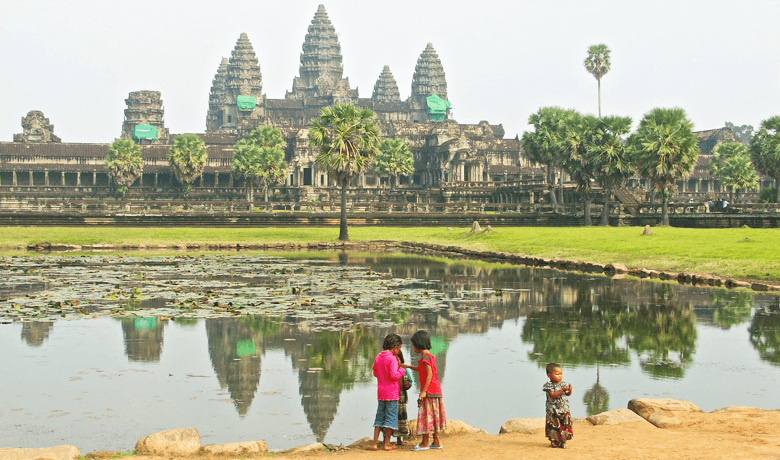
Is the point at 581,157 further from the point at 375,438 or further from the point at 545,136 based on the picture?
the point at 375,438

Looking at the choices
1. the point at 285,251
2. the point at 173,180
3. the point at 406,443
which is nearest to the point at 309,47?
the point at 173,180

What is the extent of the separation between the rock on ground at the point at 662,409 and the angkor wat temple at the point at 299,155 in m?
61.6

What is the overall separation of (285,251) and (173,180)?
8169cm

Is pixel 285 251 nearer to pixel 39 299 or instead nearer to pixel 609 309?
pixel 39 299

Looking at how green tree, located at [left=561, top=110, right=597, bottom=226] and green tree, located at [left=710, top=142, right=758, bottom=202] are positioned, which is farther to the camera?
green tree, located at [left=710, top=142, right=758, bottom=202]

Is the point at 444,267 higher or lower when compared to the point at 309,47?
lower

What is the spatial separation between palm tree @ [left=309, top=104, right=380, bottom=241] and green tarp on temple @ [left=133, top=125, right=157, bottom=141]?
11936 centimetres

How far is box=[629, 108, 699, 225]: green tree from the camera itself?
6081 cm

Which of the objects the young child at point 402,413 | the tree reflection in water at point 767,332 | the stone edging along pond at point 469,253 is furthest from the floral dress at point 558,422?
the stone edging along pond at point 469,253

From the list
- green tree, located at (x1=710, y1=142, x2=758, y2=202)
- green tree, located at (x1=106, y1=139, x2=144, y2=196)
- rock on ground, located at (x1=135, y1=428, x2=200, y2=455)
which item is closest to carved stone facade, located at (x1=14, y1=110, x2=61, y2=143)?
green tree, located at (x1=106, y1=139, x2=144, y2=196)

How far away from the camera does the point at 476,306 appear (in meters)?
22.4

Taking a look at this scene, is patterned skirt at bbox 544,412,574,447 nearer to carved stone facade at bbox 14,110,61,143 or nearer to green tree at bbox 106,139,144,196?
green tree at bbox 106,139,144,196

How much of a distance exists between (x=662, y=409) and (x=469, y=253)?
101 feet

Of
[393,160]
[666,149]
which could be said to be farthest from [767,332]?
[393,160]
